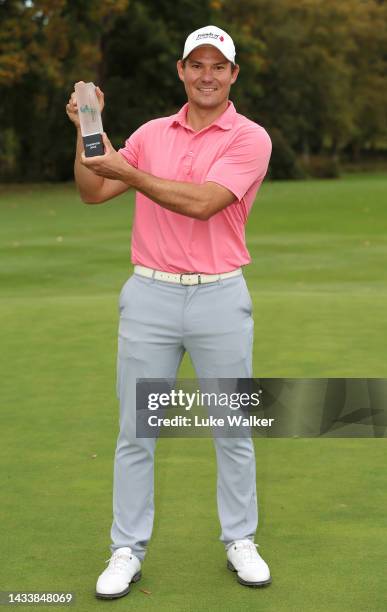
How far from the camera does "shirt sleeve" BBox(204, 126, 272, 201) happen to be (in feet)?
14.7

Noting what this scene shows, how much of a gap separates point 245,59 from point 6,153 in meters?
19.0

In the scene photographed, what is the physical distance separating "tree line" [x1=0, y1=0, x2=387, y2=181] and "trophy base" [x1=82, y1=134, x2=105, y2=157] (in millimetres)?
36463

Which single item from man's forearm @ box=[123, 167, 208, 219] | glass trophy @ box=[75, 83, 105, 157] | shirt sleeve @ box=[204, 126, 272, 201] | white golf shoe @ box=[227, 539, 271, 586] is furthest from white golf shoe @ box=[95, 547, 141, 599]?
glass trophy @ box=[75, 83, 105, 157]

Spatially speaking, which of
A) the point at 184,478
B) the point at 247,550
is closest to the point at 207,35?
the point at 247,550

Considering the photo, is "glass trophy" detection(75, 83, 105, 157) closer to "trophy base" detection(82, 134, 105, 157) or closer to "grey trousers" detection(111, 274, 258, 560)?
"trophy base" detection(82, 134, 105, 157)

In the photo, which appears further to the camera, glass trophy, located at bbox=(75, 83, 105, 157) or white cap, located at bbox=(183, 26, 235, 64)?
white cap, located at bbox=(183, 26, 235, 64)

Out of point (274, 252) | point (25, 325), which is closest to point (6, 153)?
point (274, 252)

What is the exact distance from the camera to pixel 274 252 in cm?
2102

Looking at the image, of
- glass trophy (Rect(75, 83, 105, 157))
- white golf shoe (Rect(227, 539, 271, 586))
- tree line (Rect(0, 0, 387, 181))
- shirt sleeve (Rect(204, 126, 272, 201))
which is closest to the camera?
glass trophy (Rect(75, 83, 105, 157))

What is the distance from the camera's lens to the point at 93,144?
423 cm

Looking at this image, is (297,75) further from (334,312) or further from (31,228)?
(334,312)

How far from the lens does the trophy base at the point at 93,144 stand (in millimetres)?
4223

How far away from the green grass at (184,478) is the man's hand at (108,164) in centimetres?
160

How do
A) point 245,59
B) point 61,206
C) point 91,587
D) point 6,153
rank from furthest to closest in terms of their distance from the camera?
point 6,153, point 245,59, point 61,206, point 91,587
